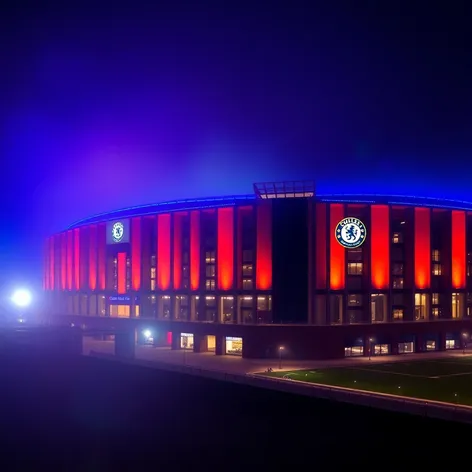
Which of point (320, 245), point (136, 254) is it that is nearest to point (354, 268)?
point (320, 245)

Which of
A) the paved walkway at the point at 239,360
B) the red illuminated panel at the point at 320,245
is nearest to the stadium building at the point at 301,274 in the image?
the red illuminated panel at the point at 320,245

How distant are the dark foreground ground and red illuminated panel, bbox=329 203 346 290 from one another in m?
37.2

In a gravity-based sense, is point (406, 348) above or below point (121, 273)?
below

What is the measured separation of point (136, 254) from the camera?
335 feet

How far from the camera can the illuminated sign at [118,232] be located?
105 metres

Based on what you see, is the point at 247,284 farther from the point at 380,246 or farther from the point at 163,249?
the point at 380,246

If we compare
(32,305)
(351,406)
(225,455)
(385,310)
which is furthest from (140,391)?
(32,305)

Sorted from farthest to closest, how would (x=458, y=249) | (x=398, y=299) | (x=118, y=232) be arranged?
(x=118, y=232) < (x=458, y=249) < (x=398, y=299)

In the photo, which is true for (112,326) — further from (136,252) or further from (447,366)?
(447,366)

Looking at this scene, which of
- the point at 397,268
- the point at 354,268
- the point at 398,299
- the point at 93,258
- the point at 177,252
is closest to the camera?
the point at 354,268

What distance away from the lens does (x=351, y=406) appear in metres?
40.5

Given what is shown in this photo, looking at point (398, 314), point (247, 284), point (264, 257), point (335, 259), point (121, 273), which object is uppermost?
point (264, 257)

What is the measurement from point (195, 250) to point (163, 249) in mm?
7476

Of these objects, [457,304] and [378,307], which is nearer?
[378,307]
